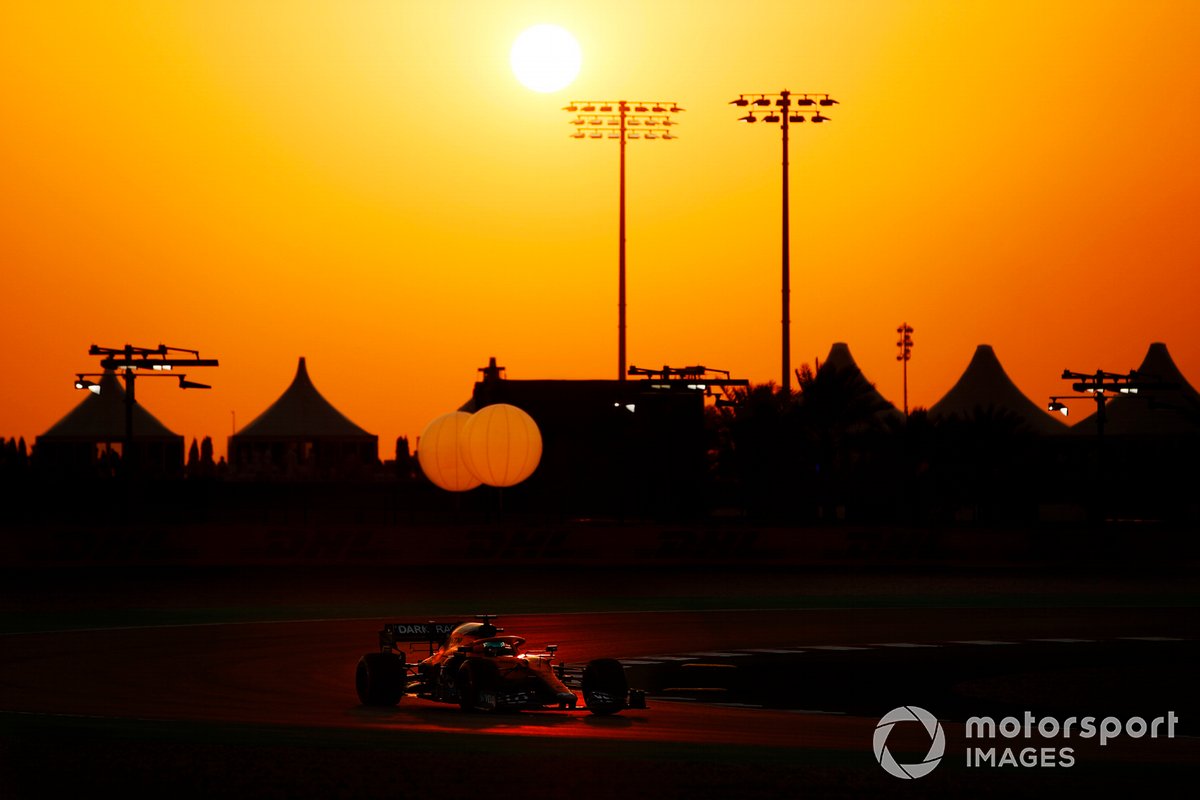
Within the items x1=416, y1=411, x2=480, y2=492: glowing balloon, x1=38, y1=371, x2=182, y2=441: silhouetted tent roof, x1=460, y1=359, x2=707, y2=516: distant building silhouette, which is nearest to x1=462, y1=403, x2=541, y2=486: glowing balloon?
x1=416, y1=411, x2=480, y2=492: glowing balloon

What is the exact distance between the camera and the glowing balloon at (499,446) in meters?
66.3

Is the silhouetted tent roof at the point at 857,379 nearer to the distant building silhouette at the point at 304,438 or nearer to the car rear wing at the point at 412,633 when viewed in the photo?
the distant building silhouette at the point at 304,438

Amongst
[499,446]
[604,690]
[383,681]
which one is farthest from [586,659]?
[499,446]

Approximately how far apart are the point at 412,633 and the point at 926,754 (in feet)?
23.4

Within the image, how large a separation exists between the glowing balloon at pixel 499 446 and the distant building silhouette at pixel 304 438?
2648cm

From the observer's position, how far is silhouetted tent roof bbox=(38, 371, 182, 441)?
92.9 metres

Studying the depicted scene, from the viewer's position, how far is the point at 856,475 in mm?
70125

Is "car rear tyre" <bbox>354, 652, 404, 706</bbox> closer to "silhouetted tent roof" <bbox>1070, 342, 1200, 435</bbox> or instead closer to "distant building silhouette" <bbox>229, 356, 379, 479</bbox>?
"distant building silhouette" <bbox>229, 356, 379, 479</bbox>

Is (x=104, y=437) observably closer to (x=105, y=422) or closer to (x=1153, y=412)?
(x=105, y=422)

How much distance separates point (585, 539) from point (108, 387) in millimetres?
50075

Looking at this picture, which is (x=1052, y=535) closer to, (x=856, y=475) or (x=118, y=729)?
(x=856, y=475)

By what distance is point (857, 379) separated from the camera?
72.2m

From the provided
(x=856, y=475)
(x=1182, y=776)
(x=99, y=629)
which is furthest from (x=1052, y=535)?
(x=1182, y=776)

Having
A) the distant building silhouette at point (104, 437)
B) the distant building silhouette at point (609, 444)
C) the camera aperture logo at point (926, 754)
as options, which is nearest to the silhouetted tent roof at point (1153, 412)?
the distant building silhouette at point (609, 444)
